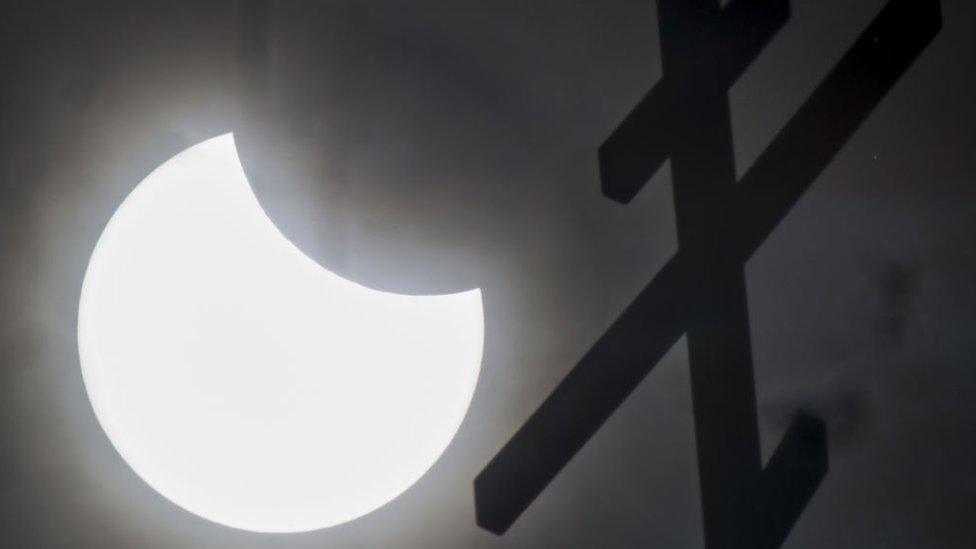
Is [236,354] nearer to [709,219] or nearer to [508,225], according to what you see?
[508,225]

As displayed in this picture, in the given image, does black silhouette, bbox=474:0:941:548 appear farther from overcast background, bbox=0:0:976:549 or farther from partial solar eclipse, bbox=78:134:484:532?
partial solar eclipse, bbox=78:134:484:532

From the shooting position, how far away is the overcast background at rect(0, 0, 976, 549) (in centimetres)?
72

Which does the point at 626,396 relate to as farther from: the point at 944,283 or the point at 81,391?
the point at 81,391

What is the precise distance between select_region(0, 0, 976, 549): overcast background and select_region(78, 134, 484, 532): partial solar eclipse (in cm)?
2

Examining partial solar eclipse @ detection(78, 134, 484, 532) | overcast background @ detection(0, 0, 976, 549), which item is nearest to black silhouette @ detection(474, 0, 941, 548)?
overcast background @ detection(0, 0, 976, 549)

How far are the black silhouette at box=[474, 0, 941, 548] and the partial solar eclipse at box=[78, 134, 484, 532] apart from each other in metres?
0.12

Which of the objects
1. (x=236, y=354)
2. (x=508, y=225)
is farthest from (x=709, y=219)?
(x=236, y=354)

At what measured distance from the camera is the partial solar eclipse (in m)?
0.71

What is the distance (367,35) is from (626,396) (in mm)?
382

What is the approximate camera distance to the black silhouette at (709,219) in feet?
2.53

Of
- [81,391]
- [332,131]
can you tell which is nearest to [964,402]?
[332,131]

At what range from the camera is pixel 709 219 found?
78 centimetres

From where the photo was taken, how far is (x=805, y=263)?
783 millimetres

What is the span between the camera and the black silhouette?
0.77 meters
